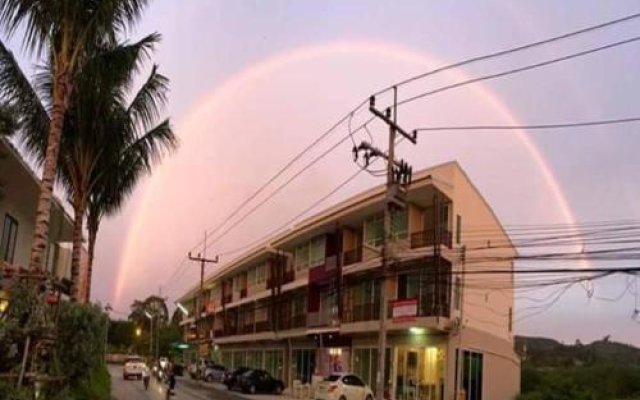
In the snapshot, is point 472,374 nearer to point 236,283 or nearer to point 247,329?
point 247,329

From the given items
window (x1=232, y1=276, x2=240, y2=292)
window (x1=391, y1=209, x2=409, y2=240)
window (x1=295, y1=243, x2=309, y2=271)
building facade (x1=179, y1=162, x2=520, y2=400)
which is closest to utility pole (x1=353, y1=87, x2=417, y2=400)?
building facade (x1=179, y1=162, x2=520, y2=400)

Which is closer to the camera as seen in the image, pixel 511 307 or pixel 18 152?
pixel 18 152

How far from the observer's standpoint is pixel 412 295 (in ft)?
128

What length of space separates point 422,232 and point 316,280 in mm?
14820

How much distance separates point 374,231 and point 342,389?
11.2m

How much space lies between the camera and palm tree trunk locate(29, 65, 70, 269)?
13.6 meters

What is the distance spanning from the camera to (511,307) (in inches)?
1813

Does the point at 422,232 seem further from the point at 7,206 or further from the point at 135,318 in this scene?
the point at 135,318

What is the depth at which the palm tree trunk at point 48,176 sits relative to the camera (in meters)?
13.6

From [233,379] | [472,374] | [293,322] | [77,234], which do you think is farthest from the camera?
[293,322]

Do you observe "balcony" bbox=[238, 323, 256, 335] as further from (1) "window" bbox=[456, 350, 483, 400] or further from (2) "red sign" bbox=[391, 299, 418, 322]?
(2) "red sign" bbox=[391, 299, 418, 322]

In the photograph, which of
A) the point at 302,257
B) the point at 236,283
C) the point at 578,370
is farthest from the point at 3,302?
the point at 236,283

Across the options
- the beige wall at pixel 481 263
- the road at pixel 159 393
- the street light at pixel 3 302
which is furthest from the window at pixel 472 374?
the street light at pixel 3 302

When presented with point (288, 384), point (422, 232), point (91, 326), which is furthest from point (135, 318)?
point (91, 326)
